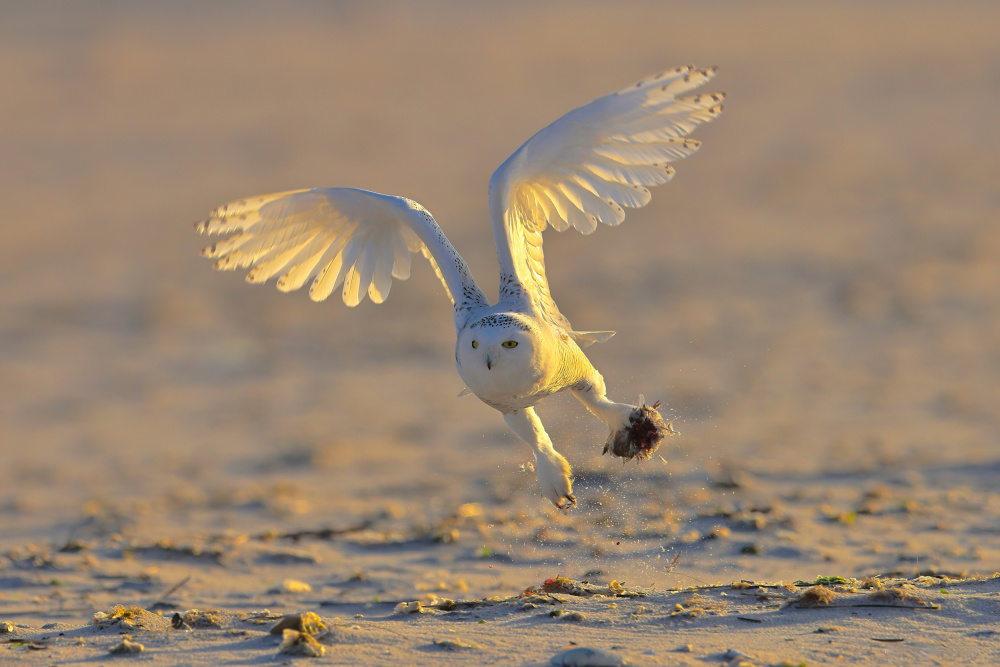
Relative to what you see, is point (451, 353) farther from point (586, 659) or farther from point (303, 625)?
point (586, 659)

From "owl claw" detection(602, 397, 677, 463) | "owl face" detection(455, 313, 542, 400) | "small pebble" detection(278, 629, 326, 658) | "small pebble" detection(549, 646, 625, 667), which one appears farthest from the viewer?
"owl claw" detection(602, 397, 677, 463)

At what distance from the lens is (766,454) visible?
9.88 meters

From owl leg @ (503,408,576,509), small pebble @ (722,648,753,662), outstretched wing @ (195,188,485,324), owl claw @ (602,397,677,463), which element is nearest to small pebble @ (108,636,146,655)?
owl leg @ (503,408,576,509)

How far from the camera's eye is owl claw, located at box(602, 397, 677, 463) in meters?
6.11

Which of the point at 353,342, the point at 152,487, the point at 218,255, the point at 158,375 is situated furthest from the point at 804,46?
the point at 218,255

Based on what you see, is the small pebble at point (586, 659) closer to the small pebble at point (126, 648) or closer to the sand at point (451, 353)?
the sand at point (451, 353)

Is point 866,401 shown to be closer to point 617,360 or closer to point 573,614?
point 617,360

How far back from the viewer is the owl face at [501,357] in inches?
206

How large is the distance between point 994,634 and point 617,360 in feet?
25.4

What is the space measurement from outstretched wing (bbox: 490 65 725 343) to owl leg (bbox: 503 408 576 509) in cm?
54

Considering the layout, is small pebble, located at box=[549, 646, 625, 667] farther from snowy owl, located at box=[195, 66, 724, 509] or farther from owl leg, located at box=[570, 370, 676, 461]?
owl leg, located at box=[570, 370, 676, 461]

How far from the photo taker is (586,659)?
4.56m

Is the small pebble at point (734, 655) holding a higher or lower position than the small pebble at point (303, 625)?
lower

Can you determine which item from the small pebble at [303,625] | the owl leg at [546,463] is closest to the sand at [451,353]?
the small pebble at [303,625]
